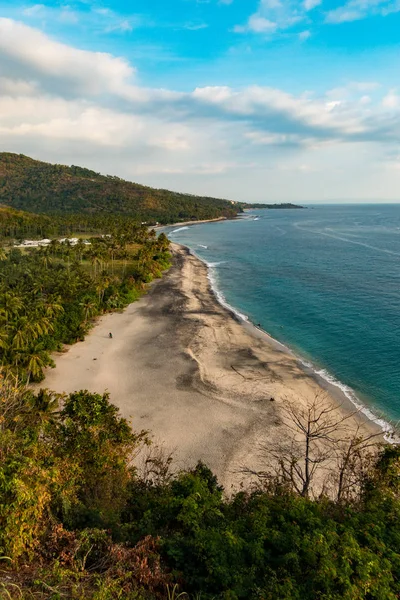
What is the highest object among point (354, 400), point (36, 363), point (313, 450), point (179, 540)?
point (179, 540)

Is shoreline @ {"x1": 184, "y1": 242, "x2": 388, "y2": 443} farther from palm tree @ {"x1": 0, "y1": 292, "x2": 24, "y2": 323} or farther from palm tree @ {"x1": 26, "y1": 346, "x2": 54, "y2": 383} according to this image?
palm tree @ {"x1": 0, "y1": 292, "x2": 24, "y2": 323}

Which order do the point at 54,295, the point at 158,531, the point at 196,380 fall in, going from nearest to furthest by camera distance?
the point at 158,531 → the point at 196,380 → the point at 54,295

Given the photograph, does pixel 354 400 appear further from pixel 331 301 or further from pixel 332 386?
pixel 331 301

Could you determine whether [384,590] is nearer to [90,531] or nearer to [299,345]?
[90,531]

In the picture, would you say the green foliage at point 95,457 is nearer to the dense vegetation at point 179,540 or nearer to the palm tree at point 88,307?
the dense vegetation at point 179,540

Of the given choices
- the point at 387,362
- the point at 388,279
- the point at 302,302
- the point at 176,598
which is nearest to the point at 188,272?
the point at 302,302

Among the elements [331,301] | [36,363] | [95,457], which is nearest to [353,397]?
[95,457]
